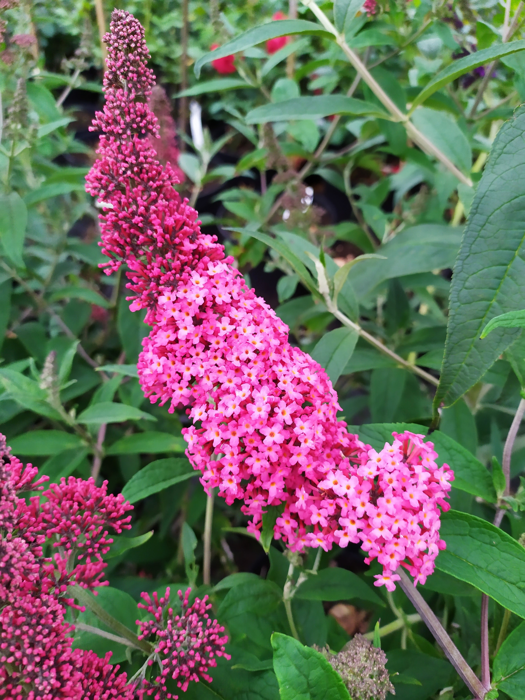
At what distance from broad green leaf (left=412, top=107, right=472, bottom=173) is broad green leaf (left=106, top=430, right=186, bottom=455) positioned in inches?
38.7

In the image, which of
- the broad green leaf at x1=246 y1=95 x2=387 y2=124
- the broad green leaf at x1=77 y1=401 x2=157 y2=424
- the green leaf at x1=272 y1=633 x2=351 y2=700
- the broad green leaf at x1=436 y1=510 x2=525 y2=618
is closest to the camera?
the green leaf at x1=272 y1=633 x2=351 y2=700

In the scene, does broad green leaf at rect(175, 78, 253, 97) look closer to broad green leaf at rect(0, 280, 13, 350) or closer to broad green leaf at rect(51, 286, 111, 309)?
broad green leaf at rect(51, 286, 111, 309)

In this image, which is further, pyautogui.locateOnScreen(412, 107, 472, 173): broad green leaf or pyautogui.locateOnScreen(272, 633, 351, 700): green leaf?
pyautogui.locateOnScreen(412, 107, 472, 173): broad green leaf

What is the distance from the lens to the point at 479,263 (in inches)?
26.6

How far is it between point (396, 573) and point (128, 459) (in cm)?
91

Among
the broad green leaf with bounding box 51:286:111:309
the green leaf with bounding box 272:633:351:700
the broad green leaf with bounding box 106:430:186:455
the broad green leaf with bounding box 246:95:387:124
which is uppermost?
the broad green leaf with bounding box 246:95:387:124

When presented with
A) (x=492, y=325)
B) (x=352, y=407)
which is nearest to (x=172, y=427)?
(x=352, y=407)

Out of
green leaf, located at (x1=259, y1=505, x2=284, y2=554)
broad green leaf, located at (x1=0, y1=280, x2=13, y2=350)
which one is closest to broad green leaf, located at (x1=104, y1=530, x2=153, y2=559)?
green leaf, located at (x1=259, y1=505, x2=284, y2=554)

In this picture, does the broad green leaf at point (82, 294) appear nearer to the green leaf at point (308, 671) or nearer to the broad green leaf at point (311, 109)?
the broad green leaf at point (311, 109)

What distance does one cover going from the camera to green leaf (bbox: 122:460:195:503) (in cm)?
90

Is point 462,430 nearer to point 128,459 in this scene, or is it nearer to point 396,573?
point 396,573

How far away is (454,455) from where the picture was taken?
2.67 feet

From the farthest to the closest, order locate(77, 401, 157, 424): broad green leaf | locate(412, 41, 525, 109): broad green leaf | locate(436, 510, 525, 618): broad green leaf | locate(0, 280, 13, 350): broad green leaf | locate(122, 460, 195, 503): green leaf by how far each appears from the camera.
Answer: locate(0, 280, 13, 350): broad green leaf → locate(77, 401, 157, 424): broad green leaf → locate(122, 460, 195, 503): green leaf → locate(412, 41, 525, 109): broad green leaf → locate(436, 510, 525, 618): broad green leaf

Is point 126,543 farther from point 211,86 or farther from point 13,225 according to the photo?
point 211,86
